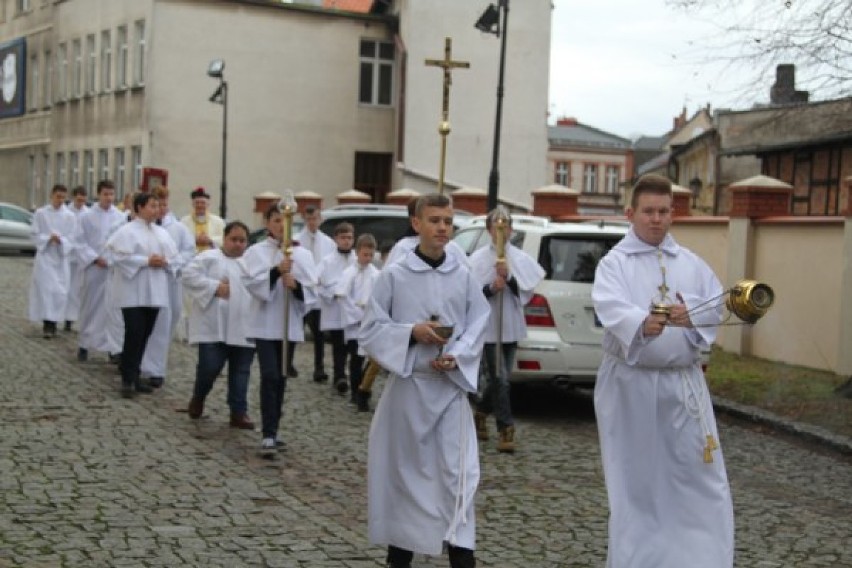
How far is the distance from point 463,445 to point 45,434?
5.07m

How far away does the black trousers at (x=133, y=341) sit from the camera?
46.0ft

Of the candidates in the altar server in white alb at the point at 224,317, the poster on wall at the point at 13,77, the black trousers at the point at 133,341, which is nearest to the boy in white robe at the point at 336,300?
the black trousers at the point at 133,341

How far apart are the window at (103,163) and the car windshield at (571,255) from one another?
39134 millimetres

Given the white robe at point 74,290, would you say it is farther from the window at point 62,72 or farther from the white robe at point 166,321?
the window at point 62,72

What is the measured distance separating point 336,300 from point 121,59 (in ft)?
118

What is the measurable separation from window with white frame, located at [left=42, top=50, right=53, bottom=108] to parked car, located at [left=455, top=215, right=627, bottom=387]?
4729 centimetres

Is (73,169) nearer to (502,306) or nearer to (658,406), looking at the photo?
(502,306)

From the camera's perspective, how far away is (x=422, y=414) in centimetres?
750

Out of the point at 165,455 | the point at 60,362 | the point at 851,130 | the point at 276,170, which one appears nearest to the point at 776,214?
the point at 851,130

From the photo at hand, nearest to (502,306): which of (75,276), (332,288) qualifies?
(332,288)

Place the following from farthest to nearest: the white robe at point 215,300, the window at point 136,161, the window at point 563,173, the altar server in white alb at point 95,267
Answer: the window at point 563,173
the window at point 136,161
the altar server in white alb at point 95,267
the white robe at point 215,300

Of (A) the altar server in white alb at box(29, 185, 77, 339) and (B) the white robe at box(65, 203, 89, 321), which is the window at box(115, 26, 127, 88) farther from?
(A) the altar server in white alb at box(29, 185, 77, 339)

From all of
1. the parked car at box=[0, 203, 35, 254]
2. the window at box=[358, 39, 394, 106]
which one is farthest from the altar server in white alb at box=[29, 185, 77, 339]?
the window at box=[358, 39, 394, 106]

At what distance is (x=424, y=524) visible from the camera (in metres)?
7.34
